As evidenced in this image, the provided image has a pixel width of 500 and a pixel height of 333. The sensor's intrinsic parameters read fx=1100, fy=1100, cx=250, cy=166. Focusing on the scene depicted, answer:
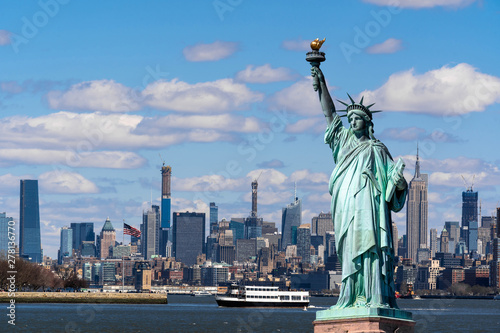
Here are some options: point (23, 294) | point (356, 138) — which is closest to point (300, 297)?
point (23, 294)

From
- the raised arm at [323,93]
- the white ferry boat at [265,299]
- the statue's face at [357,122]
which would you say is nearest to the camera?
the statue's face at [357,122]

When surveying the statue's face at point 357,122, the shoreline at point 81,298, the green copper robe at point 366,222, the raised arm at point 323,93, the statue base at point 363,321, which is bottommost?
the shoreline at point 81,298

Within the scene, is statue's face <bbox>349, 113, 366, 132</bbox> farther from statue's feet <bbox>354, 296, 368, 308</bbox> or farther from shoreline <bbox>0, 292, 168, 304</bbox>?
shoreline <bbox>0, 292, 168, 304</bbox>

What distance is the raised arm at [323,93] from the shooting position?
23875mm

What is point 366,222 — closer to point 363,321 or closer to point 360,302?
point 360,302

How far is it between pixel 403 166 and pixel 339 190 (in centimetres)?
156

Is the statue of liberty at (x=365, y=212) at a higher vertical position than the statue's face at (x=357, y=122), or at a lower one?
lower

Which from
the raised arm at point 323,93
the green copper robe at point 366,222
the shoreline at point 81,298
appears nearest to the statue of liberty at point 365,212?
the green copper robe at point 366,222

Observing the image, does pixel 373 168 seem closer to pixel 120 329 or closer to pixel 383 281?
pixel 383 281

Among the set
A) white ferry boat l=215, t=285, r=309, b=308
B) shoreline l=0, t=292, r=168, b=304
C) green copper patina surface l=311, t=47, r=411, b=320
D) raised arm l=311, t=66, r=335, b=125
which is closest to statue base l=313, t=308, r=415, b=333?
green copper patina surface l=311, t=47, r=411, b=320

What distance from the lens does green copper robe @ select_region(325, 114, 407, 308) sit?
2298 cm

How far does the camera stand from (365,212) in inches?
904

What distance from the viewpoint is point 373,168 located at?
23.4 m

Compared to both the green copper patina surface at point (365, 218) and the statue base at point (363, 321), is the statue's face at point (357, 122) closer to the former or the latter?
the green copper patina surface at point (365, 218)
